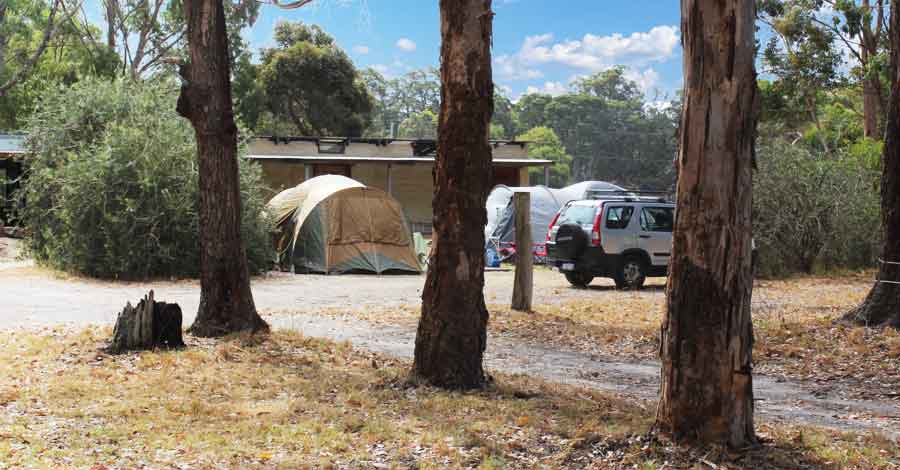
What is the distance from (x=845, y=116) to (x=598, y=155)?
58523 millimetres

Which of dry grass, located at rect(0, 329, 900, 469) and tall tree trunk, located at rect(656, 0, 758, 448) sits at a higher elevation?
tall tree trunk, located at rect(656, 0, 758, 448)

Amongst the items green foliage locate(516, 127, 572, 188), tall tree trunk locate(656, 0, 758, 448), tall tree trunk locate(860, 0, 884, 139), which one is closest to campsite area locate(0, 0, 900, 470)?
tall tree trunk locate(656, 0, 758, 448)

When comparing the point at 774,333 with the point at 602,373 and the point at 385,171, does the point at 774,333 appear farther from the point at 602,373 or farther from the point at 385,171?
the point at 385,171

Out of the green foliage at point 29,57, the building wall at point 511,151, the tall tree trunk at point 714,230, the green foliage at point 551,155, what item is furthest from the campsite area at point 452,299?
the green foliage at point 551,155

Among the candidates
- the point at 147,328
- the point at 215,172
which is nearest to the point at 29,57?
the point at 215,172

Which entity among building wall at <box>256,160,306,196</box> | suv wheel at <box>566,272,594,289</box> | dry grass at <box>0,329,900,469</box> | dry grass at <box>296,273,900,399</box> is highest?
building wall at <box>256,160,306,196</box>

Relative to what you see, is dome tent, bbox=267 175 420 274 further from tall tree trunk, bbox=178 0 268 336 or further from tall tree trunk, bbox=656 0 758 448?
→ tall tree trunk, bbox=656 0 758 448

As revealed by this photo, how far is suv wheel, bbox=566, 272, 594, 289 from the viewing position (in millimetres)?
16920

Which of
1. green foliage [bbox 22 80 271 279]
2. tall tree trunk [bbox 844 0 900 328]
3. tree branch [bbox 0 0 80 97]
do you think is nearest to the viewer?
tall tree trunk [bbox 844 0 900 328]

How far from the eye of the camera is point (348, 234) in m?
19.1

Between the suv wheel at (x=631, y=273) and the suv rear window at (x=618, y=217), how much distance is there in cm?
62

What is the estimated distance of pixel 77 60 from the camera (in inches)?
1577

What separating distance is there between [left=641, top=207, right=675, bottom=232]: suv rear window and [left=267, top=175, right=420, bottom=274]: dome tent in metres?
5.26

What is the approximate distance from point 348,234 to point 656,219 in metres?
6.33
